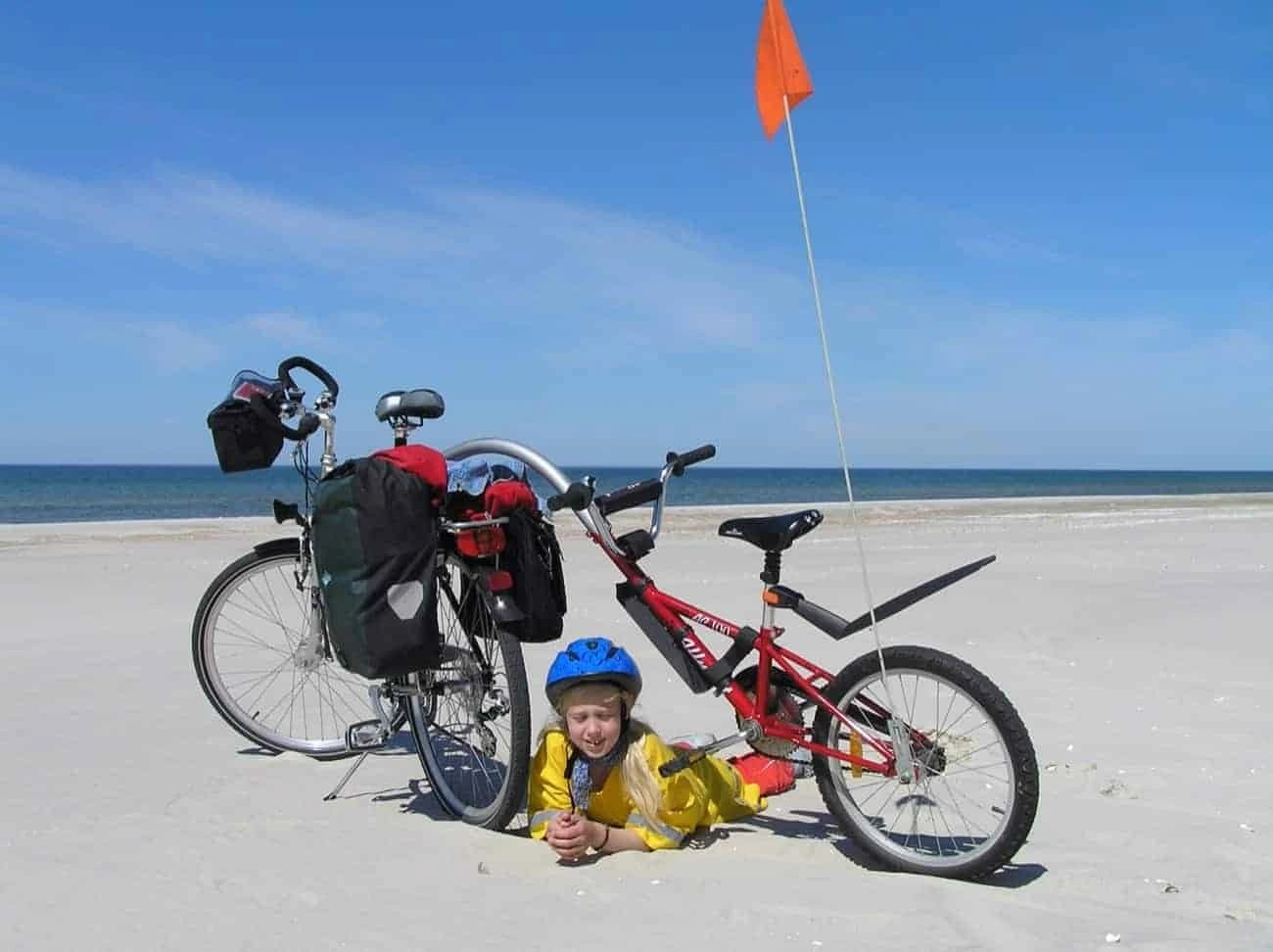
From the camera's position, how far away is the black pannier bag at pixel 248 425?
434 centimetres

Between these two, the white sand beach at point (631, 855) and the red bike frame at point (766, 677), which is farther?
the red bike frame at point (766, 677)

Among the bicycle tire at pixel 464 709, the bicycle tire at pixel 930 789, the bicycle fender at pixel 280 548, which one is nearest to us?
the bicycle tire at pixel 930 789

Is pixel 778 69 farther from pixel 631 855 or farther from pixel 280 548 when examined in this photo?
pixel 280 548

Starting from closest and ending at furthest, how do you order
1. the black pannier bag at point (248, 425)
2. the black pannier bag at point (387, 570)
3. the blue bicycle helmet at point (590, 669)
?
the blue bicycle helmet at point (590, 669)
the black pannier bag at point (387, 570)
the black pannier bag at point (248, 425)

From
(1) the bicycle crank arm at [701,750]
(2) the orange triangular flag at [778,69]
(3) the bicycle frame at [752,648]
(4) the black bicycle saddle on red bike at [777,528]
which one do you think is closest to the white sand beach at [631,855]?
(1) the bicycle crank arm at [701,750]

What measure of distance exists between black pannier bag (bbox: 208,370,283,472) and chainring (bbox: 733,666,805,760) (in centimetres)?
211

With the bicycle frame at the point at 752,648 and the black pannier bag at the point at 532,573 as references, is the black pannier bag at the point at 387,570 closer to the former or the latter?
the black pannier bag at the point at 532,573

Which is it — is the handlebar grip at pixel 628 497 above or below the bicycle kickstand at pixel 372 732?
above

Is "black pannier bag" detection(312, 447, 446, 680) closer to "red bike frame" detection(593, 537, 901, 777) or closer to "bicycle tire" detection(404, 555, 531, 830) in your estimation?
"bicycle tire" detection(404, 555, 531, 830)

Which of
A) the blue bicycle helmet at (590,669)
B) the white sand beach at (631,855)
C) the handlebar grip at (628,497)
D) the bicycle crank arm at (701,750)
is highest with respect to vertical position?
the handlebar grip at (628,497)

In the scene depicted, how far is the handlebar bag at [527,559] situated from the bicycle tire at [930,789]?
1012 mm

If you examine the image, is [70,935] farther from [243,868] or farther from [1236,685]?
[1236,685]

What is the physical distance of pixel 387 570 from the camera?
371 centimetres

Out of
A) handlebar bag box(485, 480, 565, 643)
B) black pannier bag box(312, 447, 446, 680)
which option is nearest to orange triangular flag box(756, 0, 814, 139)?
handlebar bag box(485, 480, 565, 643)
